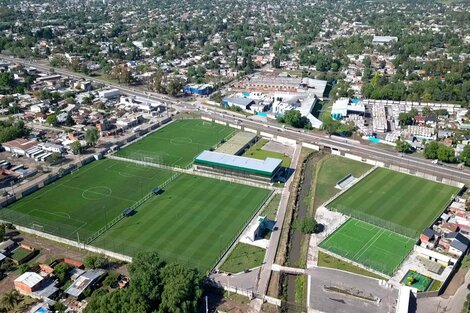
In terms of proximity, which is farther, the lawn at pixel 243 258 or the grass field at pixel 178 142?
the grass field at pixel 178 142

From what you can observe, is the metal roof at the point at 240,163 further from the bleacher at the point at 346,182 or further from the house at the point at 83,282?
the house at the point at 83,282

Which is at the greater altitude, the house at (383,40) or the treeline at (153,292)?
the house at (383,40)

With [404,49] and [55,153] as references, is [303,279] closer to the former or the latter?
[55,153]

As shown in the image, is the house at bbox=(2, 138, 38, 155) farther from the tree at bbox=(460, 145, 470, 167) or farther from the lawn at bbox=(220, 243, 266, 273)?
the tree at bbox=(460, 145, 470, 167)

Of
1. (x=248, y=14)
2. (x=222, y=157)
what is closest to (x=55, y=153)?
(x=222, y=157)

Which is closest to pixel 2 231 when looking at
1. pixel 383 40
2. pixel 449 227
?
pixel 449 227

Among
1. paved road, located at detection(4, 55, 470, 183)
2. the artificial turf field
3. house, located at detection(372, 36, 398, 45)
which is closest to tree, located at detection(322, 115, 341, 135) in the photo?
paved road, located at detection(4, 55, 470, 183)

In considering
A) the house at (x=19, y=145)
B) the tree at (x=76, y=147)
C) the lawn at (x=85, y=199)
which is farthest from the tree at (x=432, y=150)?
the house at (x=19, y=145)
